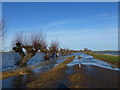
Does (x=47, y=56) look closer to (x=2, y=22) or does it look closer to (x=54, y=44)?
(x=54, y=44)

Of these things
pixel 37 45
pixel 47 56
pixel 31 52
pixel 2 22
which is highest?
pixel 2 22

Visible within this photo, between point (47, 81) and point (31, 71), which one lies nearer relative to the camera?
point (47, 81)

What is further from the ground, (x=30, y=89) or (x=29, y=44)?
(x=29, y=44)

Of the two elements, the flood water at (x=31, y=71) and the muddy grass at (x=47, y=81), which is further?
the flood water at (x=31, y=71)

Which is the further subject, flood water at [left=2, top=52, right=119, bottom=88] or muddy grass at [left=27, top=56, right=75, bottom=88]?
flood water at [left=2, top=52, right=119, bottom=88]

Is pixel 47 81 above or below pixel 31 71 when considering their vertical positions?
above

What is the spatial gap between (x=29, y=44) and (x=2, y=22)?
31.4 feet

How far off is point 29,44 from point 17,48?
2949 mm

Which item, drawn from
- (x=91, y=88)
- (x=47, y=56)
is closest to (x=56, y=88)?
(x=91, y=88)

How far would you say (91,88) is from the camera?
6793mm

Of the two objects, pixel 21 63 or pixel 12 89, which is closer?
pixel 12 89

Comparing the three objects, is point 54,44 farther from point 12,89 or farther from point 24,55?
point 12,89

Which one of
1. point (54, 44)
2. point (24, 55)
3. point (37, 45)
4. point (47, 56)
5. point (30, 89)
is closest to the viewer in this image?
point (30, 89)

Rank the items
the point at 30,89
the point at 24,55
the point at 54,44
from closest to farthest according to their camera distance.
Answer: the point at 30,89 → the point at 24,55 → the point at 54,44
